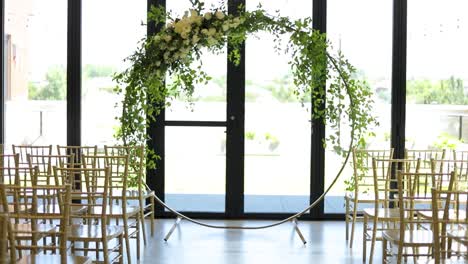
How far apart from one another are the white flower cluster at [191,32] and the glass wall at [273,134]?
1432mm

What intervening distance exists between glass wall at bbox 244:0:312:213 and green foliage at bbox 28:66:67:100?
2005 mm

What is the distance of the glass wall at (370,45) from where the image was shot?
321 inches

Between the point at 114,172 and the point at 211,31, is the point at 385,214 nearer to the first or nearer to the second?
the point at 211,31

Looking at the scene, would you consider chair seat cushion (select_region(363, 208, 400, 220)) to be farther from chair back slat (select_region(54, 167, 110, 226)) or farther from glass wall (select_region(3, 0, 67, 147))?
glass wall (select_region(3, 0, 67, 147))

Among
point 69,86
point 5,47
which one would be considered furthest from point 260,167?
point 5,47

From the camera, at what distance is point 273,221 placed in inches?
319

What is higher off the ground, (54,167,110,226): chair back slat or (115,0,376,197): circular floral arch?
(115,0,376,197): circular floral arch

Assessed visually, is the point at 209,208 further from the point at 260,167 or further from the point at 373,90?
the point at 373,90

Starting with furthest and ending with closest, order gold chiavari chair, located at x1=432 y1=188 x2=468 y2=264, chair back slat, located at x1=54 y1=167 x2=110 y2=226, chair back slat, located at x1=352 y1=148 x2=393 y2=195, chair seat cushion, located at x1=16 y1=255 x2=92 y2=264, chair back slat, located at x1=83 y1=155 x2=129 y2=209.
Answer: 1. chair back slat, located at x1=352 y1=148 x2=393 y2=195
2. chair back slat, located at x1=83 y1=155 x2=129 y2=209
3. chair back slat, located at x1=54 y1=167 x2=110 y2=226
4. chair seat cushion, located at x1=16 y1=255 x2=92 y2=264
5. gold chiavari chair, located at x1=432 y1=188 x2=468 y2=264

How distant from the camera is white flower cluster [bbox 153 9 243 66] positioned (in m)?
6.70

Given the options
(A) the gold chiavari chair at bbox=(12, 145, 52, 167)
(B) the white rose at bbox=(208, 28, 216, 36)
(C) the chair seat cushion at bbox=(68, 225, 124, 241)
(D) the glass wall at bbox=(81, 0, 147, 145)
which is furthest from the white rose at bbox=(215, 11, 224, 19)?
(C) the chair seat cushion at bbox=(68, 225, 124, 241)

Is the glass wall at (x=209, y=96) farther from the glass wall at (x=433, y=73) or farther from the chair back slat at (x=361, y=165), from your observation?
the glass wall at (x=433, y=73)

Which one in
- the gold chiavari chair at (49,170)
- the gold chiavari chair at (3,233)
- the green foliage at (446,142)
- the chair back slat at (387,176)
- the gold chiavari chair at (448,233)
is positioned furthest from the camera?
the green foliage at (446,142)

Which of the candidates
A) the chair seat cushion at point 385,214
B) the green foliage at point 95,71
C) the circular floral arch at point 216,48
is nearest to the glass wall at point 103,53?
the green foliage at point 95,71
